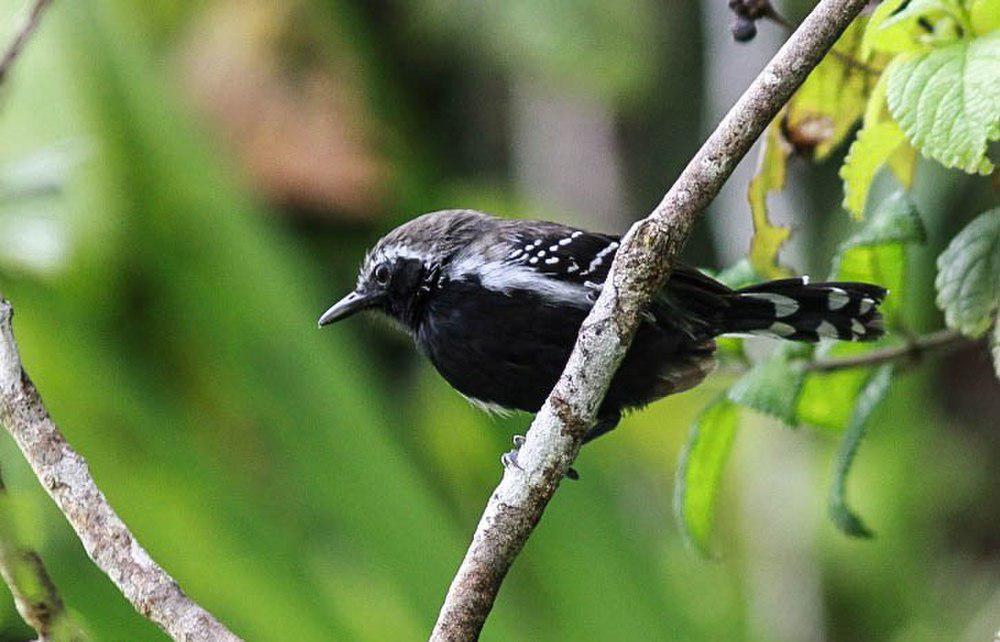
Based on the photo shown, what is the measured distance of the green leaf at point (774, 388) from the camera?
89.4 inches

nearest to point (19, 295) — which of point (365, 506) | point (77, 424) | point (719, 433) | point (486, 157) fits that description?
point (77, 424)

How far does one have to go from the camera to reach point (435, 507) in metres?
4.29

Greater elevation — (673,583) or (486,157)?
(486,157)

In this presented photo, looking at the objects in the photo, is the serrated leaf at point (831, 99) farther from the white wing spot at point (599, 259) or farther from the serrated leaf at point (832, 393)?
the white wing spot at point (599, 259)

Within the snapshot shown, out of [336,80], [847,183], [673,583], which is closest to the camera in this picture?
[847,183]

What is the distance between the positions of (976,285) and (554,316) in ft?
2.99

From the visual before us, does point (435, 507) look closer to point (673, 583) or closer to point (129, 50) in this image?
point (673, 583)

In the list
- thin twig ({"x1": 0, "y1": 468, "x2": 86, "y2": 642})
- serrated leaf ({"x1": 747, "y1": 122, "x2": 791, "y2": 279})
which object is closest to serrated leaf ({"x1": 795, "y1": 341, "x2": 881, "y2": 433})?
serrated leaf ({"x1": 747, "y1": 122, "x2": 791, "y2": 279})

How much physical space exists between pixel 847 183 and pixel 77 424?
124 inches

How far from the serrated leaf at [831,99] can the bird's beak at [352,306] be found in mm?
1152

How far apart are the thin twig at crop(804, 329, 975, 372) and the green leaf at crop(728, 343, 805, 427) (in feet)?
0.14

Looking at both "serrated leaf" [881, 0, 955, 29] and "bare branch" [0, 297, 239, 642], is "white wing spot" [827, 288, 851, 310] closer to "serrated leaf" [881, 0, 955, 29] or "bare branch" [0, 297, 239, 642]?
"serrated leaf" [881, 0, 955, 29]

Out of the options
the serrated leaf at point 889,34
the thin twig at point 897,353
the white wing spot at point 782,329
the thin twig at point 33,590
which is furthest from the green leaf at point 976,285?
the thin twig at point 33,590

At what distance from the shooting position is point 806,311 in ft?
Result: 8.95
